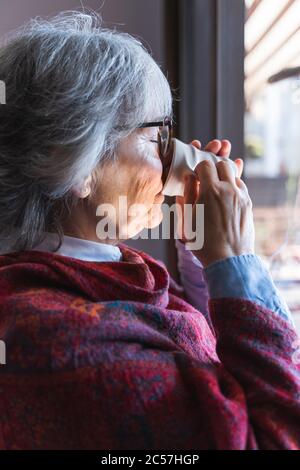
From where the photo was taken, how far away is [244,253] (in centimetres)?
75

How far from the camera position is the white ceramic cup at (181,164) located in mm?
873

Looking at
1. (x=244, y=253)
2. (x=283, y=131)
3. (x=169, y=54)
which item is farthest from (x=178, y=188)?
(x=169, y=54)

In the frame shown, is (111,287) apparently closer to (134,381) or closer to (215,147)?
(134,381)

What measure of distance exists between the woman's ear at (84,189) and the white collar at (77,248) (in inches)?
3.2

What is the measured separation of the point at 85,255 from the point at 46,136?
8.8 inches

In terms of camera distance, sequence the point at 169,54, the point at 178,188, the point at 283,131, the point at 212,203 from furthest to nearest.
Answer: the point at 169,54 < the point at 283,131 < the point at 178,188 < the point at 212,203

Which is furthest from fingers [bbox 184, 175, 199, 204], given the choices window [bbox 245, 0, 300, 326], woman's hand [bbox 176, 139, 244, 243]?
window [bbox 245, 0, 300, 326]

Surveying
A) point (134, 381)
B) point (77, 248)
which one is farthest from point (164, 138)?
point (134, 381)

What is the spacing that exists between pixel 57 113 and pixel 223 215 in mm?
330

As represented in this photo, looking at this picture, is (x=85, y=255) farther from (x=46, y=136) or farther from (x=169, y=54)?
(x=169, y=54)

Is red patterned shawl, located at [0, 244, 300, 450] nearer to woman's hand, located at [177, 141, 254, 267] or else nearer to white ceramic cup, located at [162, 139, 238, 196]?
woman's hand, located at [177, 141, 254, 267]

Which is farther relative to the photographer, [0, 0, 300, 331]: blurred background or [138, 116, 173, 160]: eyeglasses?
[0, 0, 300, 331]: blurred background

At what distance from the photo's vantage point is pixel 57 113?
0.77 meters

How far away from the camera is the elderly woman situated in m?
0.62
